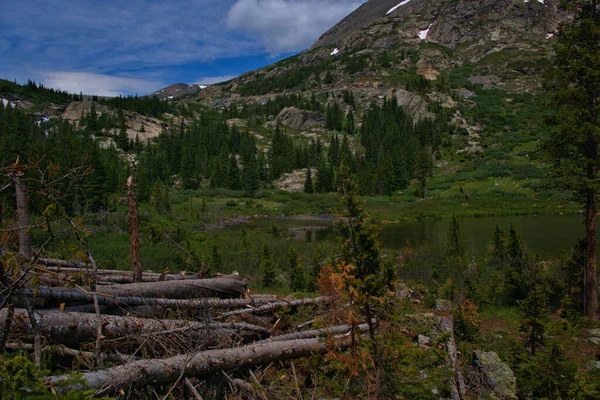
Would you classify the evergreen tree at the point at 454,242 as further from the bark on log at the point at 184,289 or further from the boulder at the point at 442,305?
the bark on log at the point at 184,289

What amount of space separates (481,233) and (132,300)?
1355 inches

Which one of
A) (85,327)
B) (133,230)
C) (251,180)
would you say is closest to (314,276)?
(133,230)

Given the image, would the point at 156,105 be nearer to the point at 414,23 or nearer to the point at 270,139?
the point at 270,139

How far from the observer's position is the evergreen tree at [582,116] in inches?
457

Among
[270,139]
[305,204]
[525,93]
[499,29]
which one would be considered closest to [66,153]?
[305,204]

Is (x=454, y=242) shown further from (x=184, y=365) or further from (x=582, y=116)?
(x=184, y=365)

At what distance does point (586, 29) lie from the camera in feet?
Result: 38.8

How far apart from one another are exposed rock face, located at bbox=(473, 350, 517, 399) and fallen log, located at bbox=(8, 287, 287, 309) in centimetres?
408

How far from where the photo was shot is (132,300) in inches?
234

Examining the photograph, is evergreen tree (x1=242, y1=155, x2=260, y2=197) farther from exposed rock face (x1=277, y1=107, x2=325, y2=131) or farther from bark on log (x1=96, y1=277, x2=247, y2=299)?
bark on log (x1=96, y1=277, x2=247, y2=299)

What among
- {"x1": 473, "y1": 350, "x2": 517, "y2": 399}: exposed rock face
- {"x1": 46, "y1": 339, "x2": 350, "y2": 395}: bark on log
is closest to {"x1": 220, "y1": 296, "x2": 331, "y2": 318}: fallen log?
{"x1": 46, "y1": 339, "x2": 350, "y2": 395}: bark on log

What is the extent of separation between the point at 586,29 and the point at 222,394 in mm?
15202

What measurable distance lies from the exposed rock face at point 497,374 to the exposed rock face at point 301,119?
122m

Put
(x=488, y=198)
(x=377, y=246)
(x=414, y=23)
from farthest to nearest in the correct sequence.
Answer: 1. (x=414, y=23)
2. (x=488, y=198)
3. (x=377, y=246)
